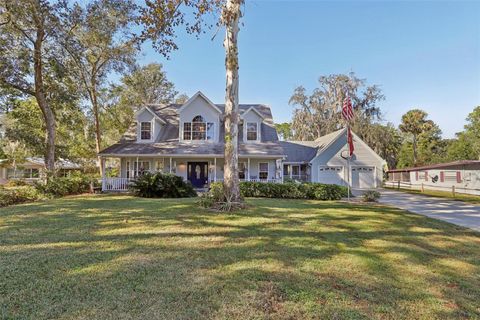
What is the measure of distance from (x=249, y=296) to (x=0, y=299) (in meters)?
3.03

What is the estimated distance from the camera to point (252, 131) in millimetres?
20844

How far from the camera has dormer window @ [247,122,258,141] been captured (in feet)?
68.2

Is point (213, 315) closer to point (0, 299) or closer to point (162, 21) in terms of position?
point (0, 299)

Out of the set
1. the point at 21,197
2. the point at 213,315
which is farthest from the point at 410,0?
the point at 21,197

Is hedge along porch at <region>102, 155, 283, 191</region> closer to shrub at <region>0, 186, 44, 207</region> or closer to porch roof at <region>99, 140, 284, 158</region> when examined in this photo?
porch roof at <region>99, 140, 284, 158</region>

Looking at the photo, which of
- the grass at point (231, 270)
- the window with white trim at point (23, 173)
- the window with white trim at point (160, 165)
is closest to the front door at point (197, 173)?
the window with white trim at point (160, 165)

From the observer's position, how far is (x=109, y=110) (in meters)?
27.2

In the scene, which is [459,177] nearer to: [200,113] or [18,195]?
[200,113]

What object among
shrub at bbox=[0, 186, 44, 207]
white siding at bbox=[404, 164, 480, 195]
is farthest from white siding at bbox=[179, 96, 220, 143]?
white siding at bbox=[404, 164, 480, 195]

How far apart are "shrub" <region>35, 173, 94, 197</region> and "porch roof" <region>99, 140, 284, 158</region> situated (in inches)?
86.1

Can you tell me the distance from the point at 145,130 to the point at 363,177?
1980cm

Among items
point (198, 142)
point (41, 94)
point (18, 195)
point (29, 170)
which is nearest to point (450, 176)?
point (198, 142)

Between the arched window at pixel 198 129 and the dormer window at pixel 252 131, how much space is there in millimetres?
2705

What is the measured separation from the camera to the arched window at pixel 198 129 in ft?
67.6
